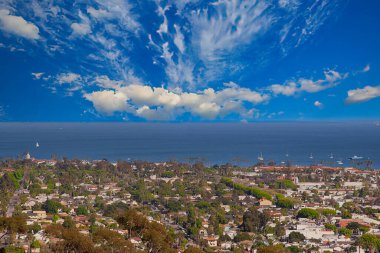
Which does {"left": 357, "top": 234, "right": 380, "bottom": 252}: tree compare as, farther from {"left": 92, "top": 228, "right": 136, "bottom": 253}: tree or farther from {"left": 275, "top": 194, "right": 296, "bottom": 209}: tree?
{"left": 92, "top": 228, "right": 136, "bottom": 253}: tree

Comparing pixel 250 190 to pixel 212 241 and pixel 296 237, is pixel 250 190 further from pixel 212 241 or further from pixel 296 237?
pixel 212 241

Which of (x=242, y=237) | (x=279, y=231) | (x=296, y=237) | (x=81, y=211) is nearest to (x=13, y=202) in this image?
(x=81, y=211)

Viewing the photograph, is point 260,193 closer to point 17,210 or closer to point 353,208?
point 353,208

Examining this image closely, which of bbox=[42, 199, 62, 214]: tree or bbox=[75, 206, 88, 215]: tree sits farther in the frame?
bbox=[42, 199, 62, 214]: tree

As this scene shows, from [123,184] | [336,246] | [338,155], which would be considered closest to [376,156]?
[338,155]

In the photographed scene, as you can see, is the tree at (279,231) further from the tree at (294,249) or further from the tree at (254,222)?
the tree at (294,249)

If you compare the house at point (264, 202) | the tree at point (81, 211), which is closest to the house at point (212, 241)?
the tree at point (81, 211)

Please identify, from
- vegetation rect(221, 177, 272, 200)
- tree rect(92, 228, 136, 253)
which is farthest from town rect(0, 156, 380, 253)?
vegetation rect(221, 177, 272, 200)
